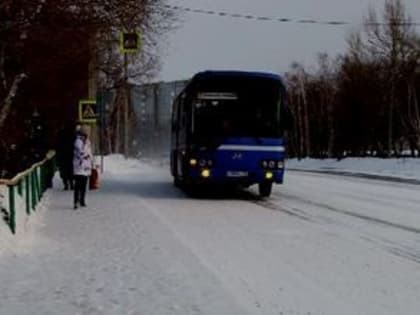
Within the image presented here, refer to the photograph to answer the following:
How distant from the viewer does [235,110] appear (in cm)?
1988

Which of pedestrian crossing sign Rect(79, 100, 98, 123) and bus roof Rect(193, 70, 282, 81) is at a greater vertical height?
bus roof Rect(193, 70, 282, 81)

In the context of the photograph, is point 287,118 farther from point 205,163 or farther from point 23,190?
point 23,190

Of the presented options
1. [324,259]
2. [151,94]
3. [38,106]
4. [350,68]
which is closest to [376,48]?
[350,68]

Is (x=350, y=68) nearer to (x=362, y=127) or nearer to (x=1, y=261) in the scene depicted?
(x=362, y=127)

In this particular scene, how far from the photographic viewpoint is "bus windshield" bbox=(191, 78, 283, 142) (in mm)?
19891

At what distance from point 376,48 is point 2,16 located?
158ft

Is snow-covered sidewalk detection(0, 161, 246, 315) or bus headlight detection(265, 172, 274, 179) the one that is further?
bus headlight detection(265, 172, 274, 179)

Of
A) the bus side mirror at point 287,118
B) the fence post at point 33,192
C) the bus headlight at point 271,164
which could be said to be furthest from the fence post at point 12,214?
the bus side mirror at point 287,118

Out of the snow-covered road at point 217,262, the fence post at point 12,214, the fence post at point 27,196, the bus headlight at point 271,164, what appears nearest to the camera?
the snow-covered road at point 217,262

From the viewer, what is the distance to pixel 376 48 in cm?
6081

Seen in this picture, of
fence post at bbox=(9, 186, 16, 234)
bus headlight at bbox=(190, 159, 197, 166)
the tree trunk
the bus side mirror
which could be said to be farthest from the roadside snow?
the tree trunk

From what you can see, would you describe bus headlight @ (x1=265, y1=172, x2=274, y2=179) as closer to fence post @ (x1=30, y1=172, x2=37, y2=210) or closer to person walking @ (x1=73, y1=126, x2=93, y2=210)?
person walking @ (x1=73, y1=126, x2=93, y2=210)

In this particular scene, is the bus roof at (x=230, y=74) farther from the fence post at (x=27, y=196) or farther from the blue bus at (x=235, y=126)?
the fence post at (x=27, y=196)

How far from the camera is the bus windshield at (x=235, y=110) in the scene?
19891 mm
